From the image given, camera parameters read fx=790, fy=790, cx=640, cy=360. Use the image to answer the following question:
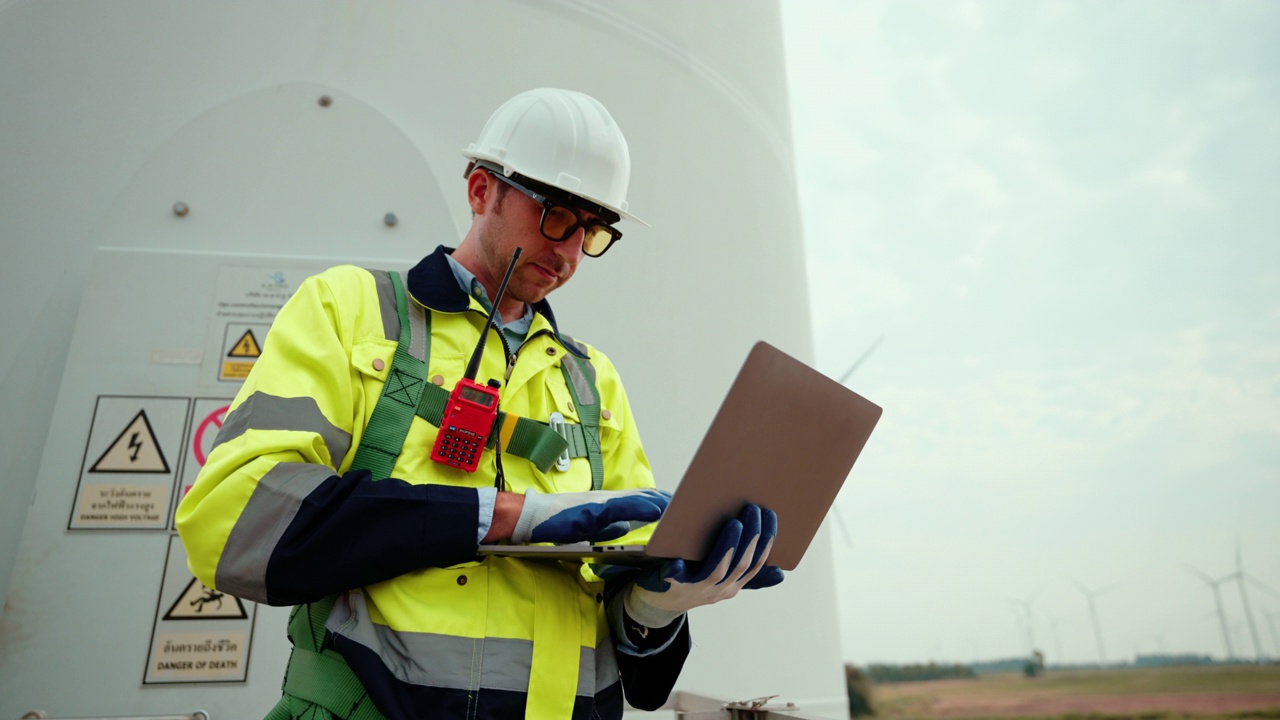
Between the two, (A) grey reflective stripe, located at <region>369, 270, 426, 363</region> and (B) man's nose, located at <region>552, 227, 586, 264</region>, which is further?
(B) man's nose, located at <region>552, 227, 586, 264</region>

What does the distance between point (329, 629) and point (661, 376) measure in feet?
5.19

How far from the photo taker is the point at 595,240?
1452 millimetres

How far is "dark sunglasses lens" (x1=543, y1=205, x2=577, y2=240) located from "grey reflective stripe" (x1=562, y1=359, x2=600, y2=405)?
0.23 m

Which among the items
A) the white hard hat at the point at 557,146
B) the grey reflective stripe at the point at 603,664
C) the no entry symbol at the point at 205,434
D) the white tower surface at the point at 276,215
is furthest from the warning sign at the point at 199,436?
the grey reflective stripe at the point at 603,664

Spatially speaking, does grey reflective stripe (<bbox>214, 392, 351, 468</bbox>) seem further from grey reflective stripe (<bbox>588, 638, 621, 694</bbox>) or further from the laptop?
grey reflective stripe (<bbox>588, 638, 621, 694</bbox>)

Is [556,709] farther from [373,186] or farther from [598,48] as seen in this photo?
[598,48]

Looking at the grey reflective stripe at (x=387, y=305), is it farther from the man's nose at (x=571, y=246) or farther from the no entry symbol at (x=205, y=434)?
the no entry symbol at (x=205, y=434)

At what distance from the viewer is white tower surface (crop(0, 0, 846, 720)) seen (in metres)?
1.90

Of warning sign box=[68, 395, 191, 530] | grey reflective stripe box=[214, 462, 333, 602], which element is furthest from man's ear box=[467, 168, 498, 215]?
warning sign box=[68, 395, 191, 530]

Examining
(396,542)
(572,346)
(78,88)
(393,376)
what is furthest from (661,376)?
(78,88)

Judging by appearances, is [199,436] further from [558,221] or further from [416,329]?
[558,221]

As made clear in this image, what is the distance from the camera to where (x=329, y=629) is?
1033 millimetres

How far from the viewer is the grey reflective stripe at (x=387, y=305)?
3.97 ft

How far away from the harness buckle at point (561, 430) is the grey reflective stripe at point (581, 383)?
84mm
